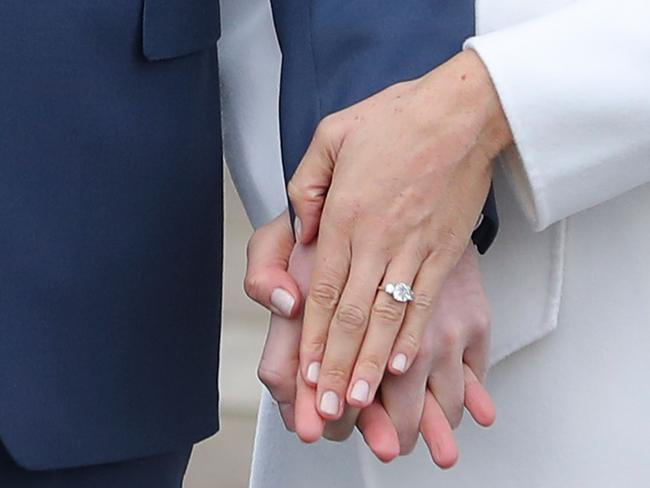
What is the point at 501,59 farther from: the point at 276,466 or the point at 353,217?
the point at 276,466

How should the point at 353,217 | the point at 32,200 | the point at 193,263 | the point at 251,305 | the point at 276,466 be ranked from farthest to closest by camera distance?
the point at 251,305 < the point at 276,466 < the point at 193,263 < the point at 32,200 < the point at 353,217

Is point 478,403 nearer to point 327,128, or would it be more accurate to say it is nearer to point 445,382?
point 445,382

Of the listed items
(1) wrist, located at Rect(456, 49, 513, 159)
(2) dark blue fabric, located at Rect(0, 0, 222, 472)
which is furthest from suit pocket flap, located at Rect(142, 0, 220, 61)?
(1) wrist, located at Rect(456, 49, 513, 159)

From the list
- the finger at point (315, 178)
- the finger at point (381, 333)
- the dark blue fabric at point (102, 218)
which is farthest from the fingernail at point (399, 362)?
the dark blue fabric at point (102, 218)

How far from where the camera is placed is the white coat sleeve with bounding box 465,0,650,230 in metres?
1.18

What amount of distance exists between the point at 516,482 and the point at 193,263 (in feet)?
1.02

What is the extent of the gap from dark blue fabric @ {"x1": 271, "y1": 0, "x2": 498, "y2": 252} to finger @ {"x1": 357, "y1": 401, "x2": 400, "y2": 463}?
0.15 meters

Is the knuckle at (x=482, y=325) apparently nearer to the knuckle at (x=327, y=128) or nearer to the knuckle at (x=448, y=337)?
the knuckle at (x=448, y=337)

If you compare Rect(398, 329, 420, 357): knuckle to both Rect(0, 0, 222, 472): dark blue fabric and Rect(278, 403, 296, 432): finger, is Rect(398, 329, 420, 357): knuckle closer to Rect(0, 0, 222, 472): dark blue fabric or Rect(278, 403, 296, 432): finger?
Rect(278, 403, 296, 432): finger

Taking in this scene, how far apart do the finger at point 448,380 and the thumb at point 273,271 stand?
0.35 feet

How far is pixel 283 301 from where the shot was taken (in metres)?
1.22

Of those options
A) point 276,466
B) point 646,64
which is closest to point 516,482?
point 276,466

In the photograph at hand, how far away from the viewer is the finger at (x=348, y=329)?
1174 mm

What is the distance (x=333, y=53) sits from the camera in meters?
1.29
